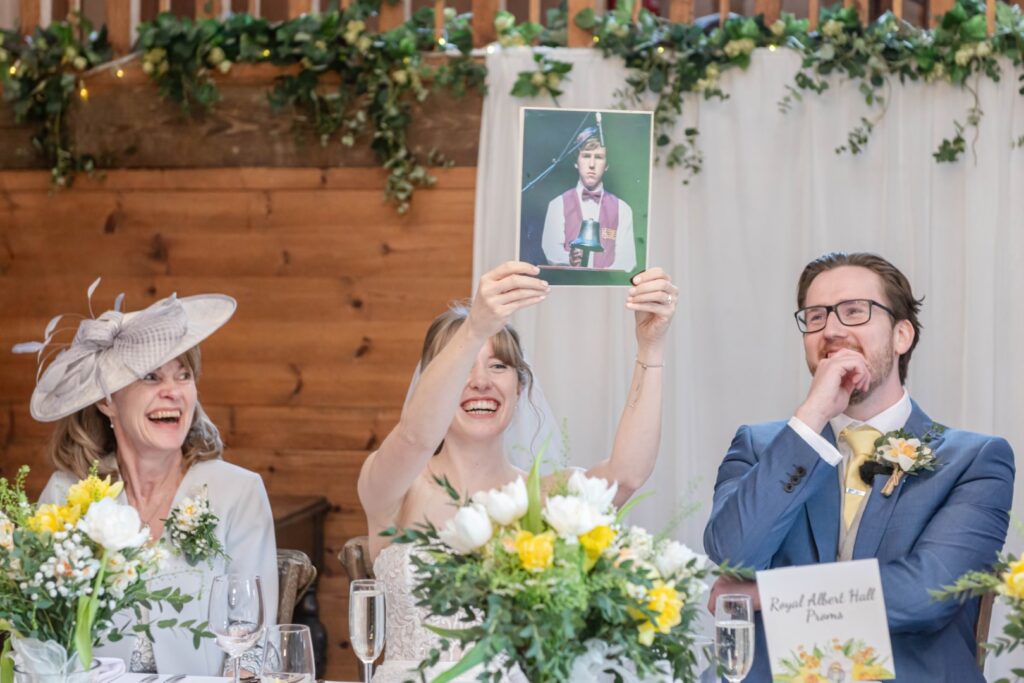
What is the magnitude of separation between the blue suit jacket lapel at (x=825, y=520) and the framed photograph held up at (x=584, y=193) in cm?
63

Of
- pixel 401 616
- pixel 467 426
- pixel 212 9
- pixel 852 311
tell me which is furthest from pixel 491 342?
pixel 212 9

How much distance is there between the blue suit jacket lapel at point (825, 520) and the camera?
103 inches

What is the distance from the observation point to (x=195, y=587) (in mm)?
2963

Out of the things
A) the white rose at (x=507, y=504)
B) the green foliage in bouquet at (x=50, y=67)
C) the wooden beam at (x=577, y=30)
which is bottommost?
the white rose at (x=507, y=504)

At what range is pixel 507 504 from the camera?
5.65 ft

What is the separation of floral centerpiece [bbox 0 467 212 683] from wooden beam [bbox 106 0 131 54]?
2.63m

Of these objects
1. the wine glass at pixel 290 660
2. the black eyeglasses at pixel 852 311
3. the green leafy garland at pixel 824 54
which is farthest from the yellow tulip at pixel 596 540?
the green leafy garland at pixel 824 54

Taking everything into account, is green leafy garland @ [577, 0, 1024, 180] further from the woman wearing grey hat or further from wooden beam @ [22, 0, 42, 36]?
wooden beam @ [22, 0, 42, 36]

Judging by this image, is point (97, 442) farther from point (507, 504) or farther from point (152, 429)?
point (507, 504)

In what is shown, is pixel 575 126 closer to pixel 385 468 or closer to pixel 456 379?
pixel 456 379

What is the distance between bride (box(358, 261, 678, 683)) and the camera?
95.7 inches

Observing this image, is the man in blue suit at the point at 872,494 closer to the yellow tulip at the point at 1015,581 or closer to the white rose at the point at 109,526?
the yellow tulip at the point at 1015,581

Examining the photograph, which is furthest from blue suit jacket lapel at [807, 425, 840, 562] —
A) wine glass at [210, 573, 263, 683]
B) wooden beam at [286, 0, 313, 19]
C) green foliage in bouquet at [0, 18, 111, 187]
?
green foliage in bouquet at [0, 18, 111, 187]

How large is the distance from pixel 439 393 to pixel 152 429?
933mm
